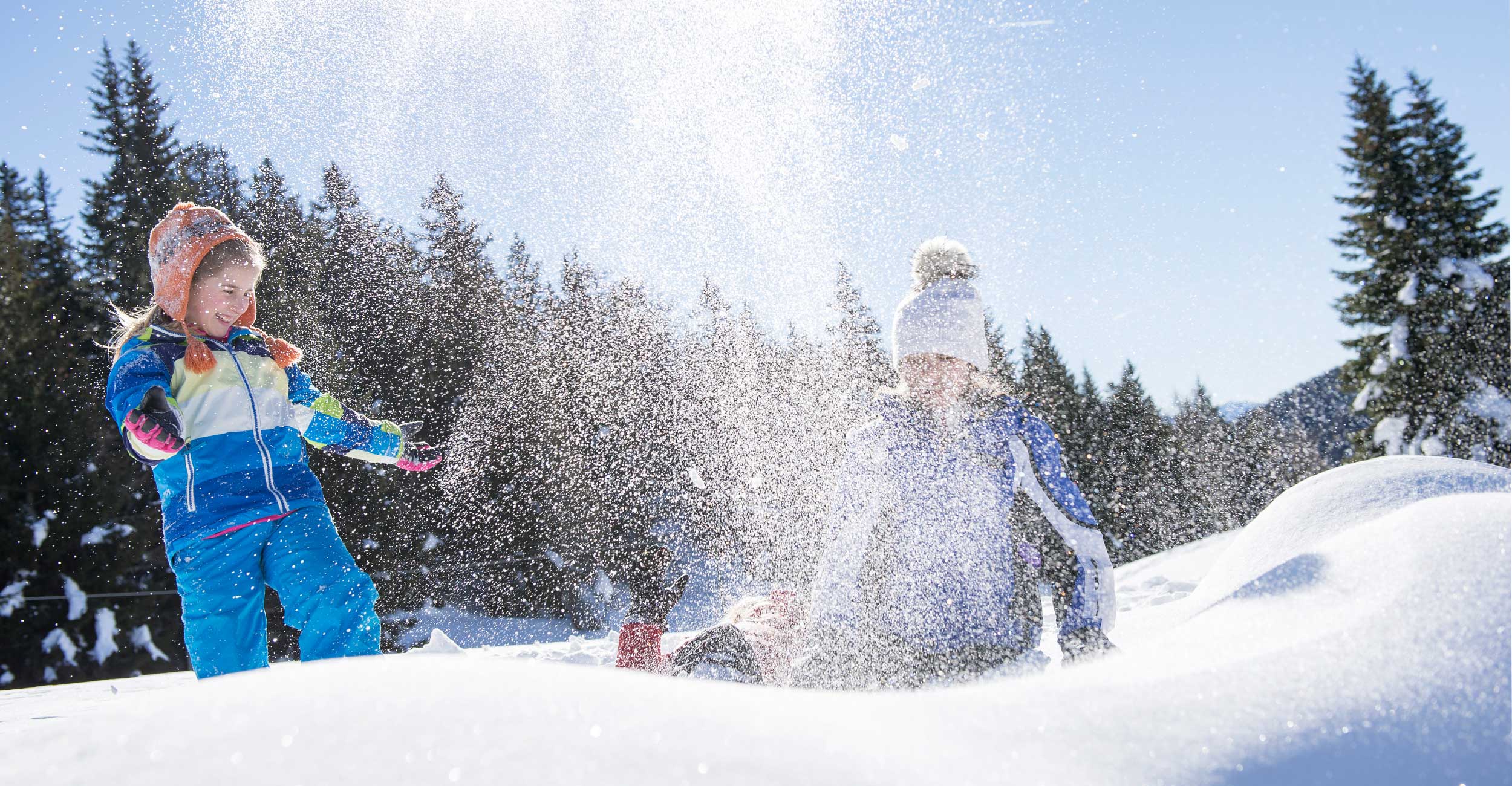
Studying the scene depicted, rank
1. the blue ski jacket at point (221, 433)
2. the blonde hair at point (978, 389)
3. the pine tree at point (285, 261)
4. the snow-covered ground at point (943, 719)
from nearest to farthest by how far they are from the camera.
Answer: the snow-covered ground at point (943, 719), the blonde hair at point (978, 389), the blue ski jacket at point (221, 433), the pine tree at point (285, 261)

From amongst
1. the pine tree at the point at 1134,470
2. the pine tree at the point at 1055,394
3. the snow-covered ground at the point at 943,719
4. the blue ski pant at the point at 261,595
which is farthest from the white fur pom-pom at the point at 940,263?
the pine tree at the point at 1134,470

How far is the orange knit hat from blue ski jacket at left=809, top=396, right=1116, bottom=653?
8.17 feet

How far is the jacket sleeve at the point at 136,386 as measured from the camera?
2.64 meters

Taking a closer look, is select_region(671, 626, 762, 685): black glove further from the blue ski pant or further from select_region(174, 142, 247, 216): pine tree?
select_region(174, 142, 247, 216): pine tree

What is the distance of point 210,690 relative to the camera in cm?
78

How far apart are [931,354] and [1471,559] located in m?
1.68

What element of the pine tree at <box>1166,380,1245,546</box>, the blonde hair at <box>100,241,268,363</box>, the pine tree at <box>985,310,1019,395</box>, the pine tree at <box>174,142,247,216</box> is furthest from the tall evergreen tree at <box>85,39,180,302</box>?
the pine tree at <box>1166,380,1245,546</box>

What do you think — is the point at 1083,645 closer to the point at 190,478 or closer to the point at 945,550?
the point at 945,550

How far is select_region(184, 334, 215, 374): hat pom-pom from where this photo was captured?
2869 millimetres

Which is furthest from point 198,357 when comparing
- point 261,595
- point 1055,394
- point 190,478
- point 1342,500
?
point 1055,394

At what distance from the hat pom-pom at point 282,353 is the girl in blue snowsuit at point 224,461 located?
0.14 ft

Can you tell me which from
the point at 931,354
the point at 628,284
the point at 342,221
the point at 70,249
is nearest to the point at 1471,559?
the point at 931,354

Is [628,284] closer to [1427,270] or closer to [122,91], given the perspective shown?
[122,91]

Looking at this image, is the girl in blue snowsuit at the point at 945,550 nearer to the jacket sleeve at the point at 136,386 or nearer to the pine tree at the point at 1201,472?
the jacket sleeve at the point at 136,386
